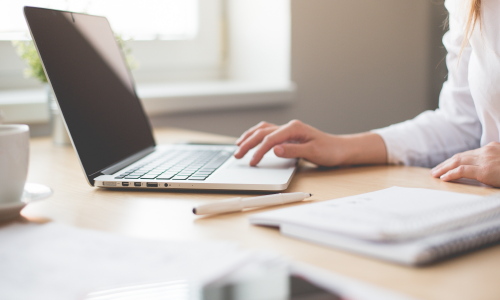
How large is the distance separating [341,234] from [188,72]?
4.73 feet

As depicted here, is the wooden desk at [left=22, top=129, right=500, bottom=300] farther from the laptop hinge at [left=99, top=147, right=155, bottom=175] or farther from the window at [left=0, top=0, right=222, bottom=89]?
the window at [left=0, top=0, right=222, bottom=89]

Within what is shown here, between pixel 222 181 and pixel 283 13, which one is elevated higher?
pixel 283 13

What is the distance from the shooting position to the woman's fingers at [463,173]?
66cm

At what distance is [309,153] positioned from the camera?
791 millimetres

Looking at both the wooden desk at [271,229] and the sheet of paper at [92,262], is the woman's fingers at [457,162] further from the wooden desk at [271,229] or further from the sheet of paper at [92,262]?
the sheet of paper at [92,262]

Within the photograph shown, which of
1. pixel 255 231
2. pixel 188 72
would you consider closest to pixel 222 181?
pixel 255 231

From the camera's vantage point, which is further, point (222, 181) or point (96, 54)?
point (96, 54)

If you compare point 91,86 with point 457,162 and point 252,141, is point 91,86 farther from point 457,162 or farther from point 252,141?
point 457,162

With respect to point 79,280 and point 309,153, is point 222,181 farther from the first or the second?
point 79,280

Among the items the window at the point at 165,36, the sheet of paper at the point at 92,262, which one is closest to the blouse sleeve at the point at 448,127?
the sheet of paper at the point at 92,262

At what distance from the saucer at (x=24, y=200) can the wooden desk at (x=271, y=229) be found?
14 millimetres

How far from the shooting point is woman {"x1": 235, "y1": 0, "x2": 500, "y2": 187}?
2.33ft

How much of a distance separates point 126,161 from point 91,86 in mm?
137

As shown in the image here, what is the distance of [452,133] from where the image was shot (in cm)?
93
